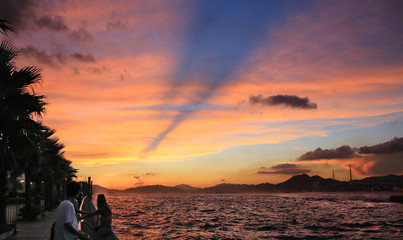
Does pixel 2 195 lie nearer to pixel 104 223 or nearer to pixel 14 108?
pixel 14 108

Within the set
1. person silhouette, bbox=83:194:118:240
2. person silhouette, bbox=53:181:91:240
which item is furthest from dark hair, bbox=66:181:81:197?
person silhouette, bbox=83:194:118:240

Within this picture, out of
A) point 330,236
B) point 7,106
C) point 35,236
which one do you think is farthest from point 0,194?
point 330,236

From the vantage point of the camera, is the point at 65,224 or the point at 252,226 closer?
the point at 65,224

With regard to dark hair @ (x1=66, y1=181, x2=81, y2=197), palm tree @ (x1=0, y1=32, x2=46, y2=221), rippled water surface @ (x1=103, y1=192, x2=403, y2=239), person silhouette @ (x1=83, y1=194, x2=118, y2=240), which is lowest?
rippled water surface @ (x1=103, y1=192, x2=403, y2=239)

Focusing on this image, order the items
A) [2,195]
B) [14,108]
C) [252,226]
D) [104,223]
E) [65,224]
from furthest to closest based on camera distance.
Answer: [252,226]
[2,195]
[14,108]
[104,223]
[65,224]

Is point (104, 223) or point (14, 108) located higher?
point (14, 108)

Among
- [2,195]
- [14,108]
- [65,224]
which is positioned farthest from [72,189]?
[2,195]

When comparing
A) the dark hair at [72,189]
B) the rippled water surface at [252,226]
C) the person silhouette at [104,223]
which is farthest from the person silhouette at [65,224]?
the rippled water surface at [252,226]

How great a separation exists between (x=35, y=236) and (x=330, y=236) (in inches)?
1527

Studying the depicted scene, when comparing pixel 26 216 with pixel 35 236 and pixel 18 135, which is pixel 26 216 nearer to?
pixel 35 236

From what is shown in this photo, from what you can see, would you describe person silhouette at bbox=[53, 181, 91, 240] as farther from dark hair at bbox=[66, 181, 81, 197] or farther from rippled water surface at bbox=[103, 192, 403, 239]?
rippled water surface at bbox=[103, 192, 403, 239]

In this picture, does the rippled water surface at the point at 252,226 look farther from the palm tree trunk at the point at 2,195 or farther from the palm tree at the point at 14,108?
the palm tree at the point at 14,108

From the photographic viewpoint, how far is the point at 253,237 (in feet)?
136

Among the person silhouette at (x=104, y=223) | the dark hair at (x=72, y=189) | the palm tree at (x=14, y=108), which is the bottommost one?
the person silhouette at (x=104, y=223)
